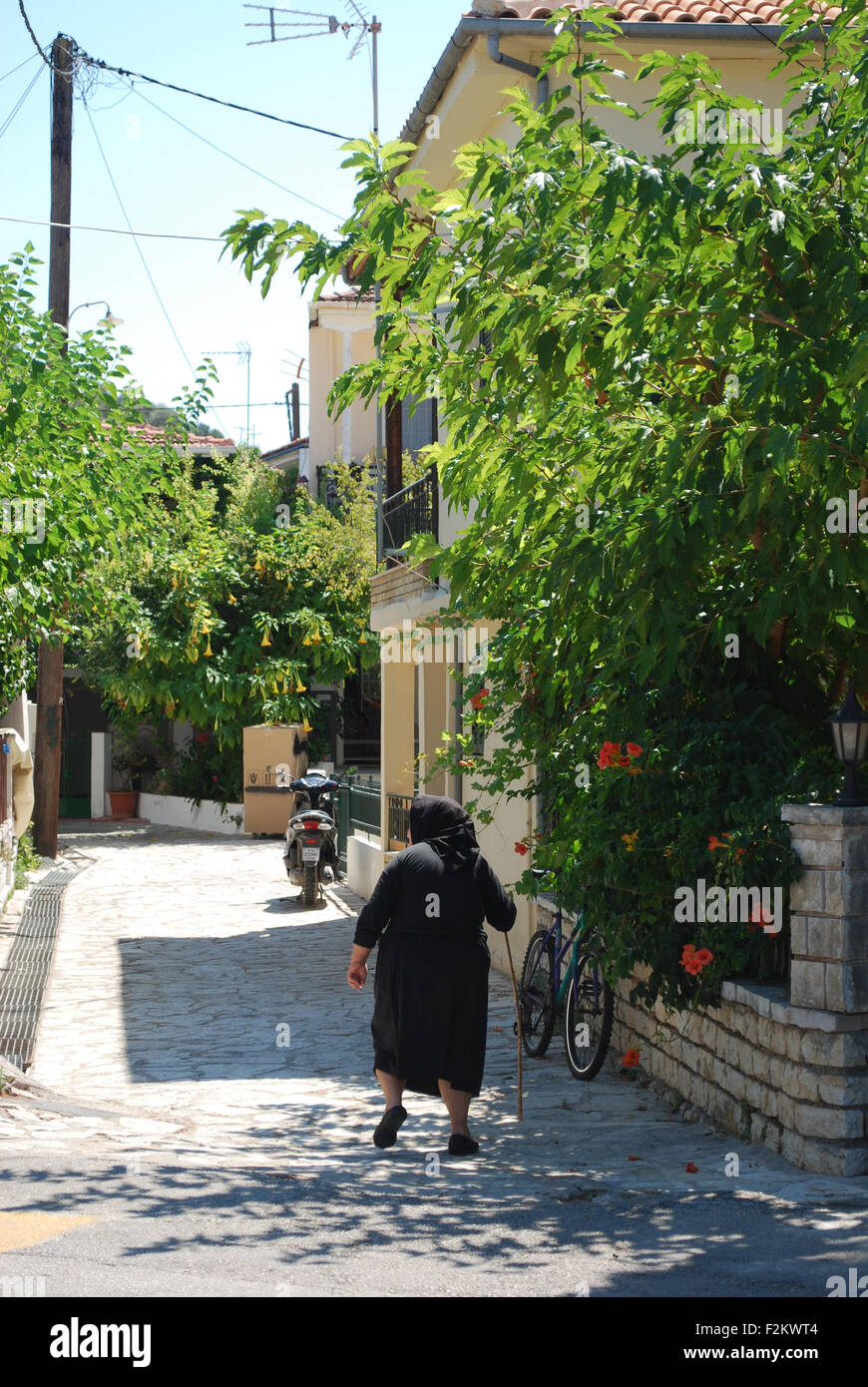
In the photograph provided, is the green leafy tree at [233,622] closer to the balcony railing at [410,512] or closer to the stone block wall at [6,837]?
the stone block wall at [6,837]

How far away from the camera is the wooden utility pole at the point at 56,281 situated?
19359mm

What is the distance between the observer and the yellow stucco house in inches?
432

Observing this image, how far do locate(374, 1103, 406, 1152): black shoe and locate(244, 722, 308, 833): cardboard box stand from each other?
1695 cm

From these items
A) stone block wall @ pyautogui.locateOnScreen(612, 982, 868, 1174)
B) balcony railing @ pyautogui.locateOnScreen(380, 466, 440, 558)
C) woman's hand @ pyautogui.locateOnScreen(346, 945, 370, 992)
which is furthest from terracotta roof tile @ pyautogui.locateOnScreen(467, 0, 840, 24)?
stone block wall @ pyautogui.locateOnScreen(612, 982, 868, 1174)

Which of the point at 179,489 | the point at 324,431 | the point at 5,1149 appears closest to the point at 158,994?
the point at 5,1149

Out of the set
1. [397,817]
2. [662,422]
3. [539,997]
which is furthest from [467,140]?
[539,997]

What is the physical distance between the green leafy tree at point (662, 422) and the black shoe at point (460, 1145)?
1.29 meters

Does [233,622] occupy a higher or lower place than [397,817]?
higher

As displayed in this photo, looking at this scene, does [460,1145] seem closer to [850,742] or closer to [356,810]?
[850,742]

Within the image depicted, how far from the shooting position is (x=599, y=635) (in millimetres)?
7340

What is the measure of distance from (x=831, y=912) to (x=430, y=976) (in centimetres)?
181

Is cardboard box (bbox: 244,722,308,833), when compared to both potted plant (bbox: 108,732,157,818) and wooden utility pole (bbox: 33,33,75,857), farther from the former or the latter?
wooden utility pole (bbox: 33,33,75,857)

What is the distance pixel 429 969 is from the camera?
6719 millimetres
